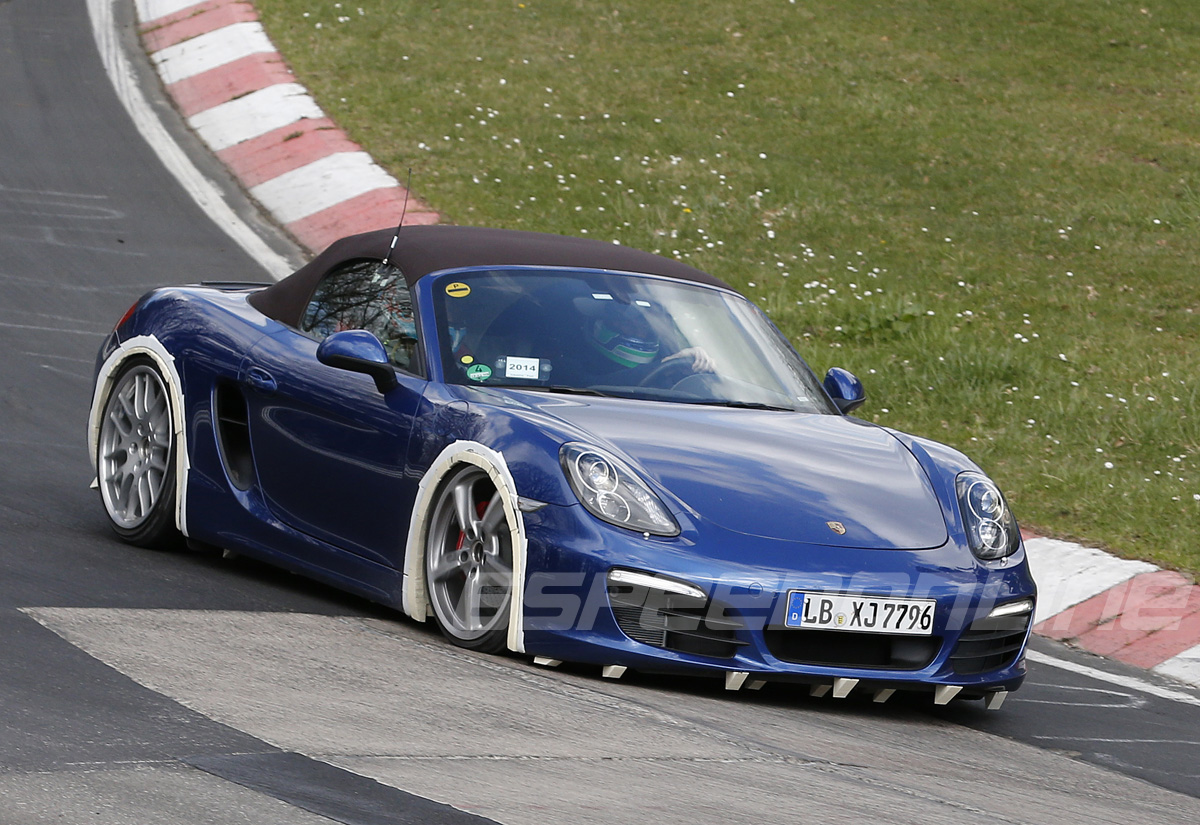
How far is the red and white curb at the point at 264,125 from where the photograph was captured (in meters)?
12.3

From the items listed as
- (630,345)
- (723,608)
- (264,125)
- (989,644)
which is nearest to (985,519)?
(989,644)

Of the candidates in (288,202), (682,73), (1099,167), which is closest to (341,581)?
(288,202)

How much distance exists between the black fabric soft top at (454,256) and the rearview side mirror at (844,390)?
0.55 m

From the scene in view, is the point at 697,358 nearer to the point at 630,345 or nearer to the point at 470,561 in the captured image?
the point at 630,345

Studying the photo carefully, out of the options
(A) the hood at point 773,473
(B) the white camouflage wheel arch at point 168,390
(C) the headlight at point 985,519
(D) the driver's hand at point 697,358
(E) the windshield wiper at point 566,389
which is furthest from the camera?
(B) the white camouflage wheel arch at point 168,390

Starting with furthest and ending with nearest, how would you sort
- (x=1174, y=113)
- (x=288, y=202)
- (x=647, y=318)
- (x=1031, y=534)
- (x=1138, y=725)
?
1. (x=1174, y=113)
2. (x=288, y=202)
3. (x=1031, y=534)
4. (x=647, y=318)
5. (x=1138, y=725)

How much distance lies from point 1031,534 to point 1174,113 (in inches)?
320

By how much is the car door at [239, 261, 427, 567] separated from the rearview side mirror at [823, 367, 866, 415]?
5.25ft

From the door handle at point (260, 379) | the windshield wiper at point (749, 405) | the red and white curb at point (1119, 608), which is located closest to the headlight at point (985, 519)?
the windshield wiper at point (749, 405)

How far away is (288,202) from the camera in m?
12.5

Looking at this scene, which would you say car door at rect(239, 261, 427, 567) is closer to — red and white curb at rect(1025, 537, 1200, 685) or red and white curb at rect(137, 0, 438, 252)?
red and white curb at rect(1025, 537, 1200, 685)

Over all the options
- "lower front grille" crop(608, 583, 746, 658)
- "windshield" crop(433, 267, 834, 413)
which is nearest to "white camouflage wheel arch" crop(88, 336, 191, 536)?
"windshield" crop(433, 267, 834, 413)

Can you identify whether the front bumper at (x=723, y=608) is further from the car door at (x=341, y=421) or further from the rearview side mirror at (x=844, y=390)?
the rearview side mirror at (x=844, y=390)

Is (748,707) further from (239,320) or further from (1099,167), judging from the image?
(1099,167)
